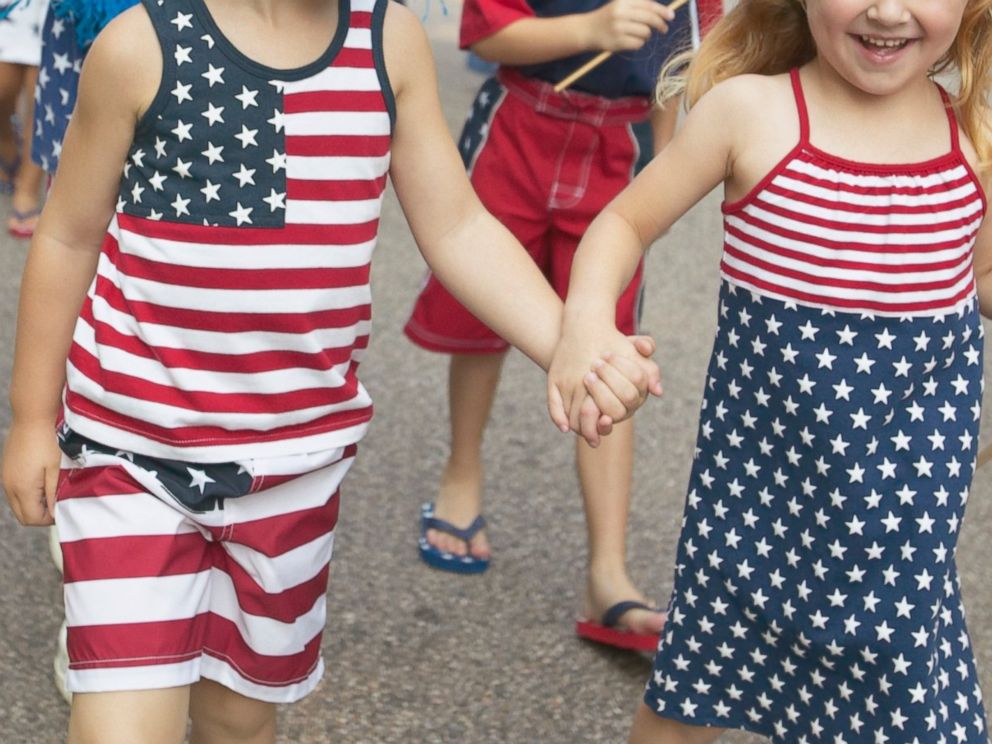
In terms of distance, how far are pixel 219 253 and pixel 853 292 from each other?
2.56 feet

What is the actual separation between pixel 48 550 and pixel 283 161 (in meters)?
1.56

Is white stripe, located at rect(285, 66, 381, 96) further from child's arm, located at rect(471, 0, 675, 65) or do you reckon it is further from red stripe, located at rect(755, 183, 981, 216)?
child's arm, located at rect(471, 0, 675, 65)

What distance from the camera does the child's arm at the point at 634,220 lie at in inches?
79.0

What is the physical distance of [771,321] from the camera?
Result: 6.98 ft

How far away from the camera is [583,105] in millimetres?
3037

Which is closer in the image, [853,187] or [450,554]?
[853,187]

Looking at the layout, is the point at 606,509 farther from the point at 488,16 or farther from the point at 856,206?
the point at 856,206

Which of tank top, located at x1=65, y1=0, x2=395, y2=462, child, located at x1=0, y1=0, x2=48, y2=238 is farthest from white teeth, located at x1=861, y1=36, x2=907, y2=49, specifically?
child, located at x1=0, y1=0, x2=48, y2=238

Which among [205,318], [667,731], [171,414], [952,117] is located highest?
[952,117]

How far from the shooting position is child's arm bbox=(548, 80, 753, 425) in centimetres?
201

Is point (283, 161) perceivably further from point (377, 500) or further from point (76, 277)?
point (377, 500)

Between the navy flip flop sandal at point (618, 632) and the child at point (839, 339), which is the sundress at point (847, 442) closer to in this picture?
the child at point (839, 339)

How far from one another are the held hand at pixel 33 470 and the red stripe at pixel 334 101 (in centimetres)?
52

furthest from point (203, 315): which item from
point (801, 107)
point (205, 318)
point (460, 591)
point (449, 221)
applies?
point (460, 591)
